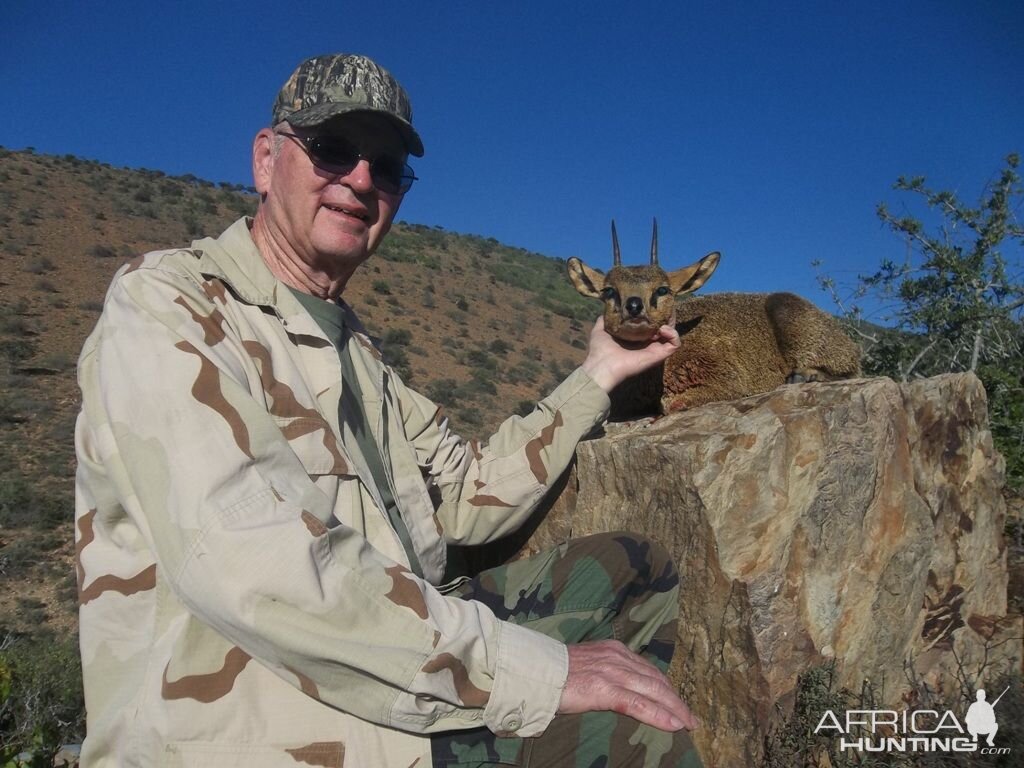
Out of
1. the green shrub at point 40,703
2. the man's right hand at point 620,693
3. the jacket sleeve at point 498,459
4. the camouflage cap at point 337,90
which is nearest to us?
the man's right hand at point 620,693

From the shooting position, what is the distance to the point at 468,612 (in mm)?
1989

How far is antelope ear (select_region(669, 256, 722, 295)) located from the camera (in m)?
5.54

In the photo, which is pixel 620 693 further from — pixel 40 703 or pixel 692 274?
pixel 40 703

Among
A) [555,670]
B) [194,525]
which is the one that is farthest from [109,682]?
[555,670]

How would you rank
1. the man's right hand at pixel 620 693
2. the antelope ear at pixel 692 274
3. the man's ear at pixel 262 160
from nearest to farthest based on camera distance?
the man's right hand at pixel 620 693
the man's ear at pixel 262 160
the antelope ear at pixel 692 274

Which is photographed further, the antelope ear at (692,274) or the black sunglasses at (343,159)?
the antelope ear at (692,274)

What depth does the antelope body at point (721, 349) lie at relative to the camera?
18.2 ft

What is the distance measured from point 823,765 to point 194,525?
3386 millimetres

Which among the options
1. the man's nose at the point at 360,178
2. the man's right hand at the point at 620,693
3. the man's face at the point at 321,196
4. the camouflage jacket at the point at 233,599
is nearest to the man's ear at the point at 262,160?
the man's face at the point at 321,196

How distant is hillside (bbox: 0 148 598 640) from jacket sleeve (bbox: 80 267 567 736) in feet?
26.6

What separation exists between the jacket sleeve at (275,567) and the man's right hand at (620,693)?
2.5 inches

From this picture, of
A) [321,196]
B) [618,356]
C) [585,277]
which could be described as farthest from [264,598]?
[585,277]

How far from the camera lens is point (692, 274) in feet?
18.2

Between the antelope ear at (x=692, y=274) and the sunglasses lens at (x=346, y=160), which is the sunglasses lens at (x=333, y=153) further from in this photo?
the antelope ear at (x=692, y=274)
